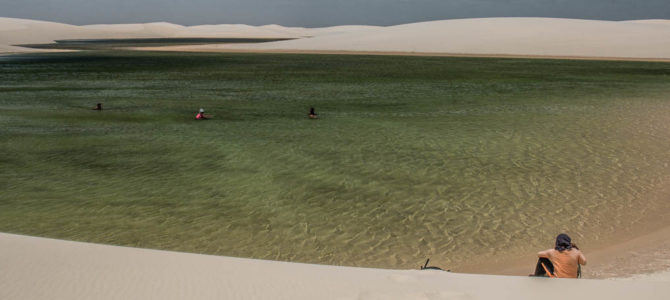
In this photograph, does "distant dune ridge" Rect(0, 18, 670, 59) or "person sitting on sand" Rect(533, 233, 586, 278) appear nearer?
"person sitting on sand" Rect(533, 233, 586, 278)

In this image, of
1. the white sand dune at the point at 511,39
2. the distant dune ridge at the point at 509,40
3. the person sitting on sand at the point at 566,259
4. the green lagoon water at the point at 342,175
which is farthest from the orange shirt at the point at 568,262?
the white sand dune at the point at 511,39

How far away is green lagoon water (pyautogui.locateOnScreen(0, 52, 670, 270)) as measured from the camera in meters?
9.48

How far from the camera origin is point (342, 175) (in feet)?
43.2

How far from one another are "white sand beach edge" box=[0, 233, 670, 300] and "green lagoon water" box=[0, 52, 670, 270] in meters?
2.42

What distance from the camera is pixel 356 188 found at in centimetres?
1208

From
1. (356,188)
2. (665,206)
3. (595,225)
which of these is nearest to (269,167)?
(356,188)

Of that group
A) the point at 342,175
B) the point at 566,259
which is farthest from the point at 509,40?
the point at 566,259

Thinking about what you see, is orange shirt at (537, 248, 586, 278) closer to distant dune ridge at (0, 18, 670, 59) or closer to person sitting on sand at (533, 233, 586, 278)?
person sitting on sand at (533, 233, 586, 278)

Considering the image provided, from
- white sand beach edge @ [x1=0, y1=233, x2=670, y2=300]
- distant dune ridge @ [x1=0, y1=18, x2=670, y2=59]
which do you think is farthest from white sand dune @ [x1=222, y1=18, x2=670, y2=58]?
white sand beach edge @ [x1=0, y1=233, x2=670, y2=300]

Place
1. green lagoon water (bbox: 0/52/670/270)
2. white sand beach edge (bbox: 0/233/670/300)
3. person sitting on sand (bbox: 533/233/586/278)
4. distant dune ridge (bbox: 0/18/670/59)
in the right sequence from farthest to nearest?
distant dune ridge (bbox: 0/18/670/59)
green lagoon water (bbox: 0/52/670/270)
person sitting on sand (bbox: 533/233/586/278)
white sand beach edge (bbox: 0/233/670/300)

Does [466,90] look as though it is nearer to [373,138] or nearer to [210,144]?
[373,138]

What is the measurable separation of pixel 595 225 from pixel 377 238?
3791 mm

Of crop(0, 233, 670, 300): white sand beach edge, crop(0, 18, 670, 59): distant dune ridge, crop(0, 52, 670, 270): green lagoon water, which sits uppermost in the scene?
crop(0, 18, 670, 59): distant dune ridge

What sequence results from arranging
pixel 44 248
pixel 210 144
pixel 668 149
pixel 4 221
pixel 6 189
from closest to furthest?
1. pixel 44 248
2. pixel 4 221
3. pixel 6 189
4. pixel 668 149
5. pixel 210 144
